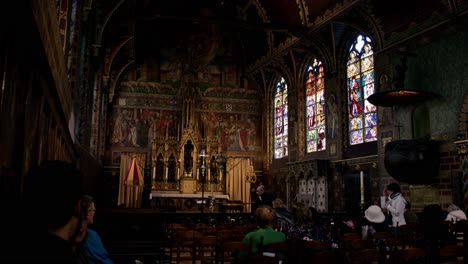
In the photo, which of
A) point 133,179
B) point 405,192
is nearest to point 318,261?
point 405,192

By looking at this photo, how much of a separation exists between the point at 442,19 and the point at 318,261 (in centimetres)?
1025

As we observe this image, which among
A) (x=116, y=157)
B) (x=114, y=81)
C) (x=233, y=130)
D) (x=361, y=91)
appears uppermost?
(x=114, y=81)

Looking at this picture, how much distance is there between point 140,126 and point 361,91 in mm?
11219

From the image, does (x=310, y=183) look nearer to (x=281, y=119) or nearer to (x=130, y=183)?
(x=281, y=119)

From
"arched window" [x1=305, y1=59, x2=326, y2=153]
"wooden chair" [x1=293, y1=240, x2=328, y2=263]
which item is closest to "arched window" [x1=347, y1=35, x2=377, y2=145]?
"arched window" [x1=305, y1=59, x2=326, y2=153]

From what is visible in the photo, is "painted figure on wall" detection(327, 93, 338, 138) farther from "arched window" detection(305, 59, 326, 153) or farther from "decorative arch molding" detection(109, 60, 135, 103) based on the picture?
"decorative arch molding" detection(109, 60, 135, 103)

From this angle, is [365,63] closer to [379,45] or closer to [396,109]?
[379,45]

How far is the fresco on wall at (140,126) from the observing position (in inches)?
840

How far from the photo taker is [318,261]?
3.81 metres

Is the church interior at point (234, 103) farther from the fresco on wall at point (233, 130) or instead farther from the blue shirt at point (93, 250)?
the blue shirt at point (93, 250)

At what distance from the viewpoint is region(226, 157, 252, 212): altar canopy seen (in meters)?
21.5

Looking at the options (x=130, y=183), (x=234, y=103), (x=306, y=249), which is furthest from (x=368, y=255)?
(x=234, y=103)

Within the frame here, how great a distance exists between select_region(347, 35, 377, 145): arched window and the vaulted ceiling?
835mm

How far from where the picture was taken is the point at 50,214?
1.63m
